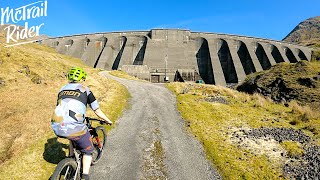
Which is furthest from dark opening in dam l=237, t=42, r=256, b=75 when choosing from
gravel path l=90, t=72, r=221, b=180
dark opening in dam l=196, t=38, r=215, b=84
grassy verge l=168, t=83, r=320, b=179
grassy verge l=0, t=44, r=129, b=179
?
gravel path l=90, t=72, r=221, b=180

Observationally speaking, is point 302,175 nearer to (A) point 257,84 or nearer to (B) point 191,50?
(A) point 257,84

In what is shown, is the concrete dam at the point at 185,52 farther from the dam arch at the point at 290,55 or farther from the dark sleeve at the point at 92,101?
the dark sleeve at the point at 92,101

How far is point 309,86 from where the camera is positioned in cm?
2414

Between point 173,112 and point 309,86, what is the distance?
15994 mm

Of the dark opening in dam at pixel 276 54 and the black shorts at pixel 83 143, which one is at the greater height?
the dark opening in dam at pixel 276 54

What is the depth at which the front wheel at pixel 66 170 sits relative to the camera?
5.13 m

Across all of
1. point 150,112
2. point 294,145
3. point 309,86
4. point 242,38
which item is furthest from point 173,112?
point 242,38

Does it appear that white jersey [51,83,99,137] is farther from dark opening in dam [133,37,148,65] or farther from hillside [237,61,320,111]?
dark opening in dam [133,37,148,65]

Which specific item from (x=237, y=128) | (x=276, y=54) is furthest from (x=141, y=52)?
(x=237, y=128)

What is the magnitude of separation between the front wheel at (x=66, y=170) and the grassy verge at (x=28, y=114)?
2.06 m

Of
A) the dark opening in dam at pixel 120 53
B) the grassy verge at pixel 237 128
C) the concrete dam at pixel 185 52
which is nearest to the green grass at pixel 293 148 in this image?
the grassy verge at pixel 237 128

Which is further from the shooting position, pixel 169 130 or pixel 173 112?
pixel 173 112

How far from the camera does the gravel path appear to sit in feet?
26.3

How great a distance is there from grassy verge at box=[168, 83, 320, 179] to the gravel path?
0.65m
